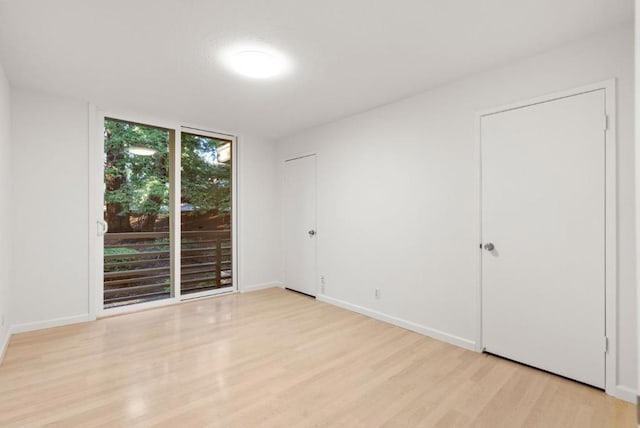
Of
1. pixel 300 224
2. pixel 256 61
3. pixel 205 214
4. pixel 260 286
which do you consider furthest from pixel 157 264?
pixel 256 61

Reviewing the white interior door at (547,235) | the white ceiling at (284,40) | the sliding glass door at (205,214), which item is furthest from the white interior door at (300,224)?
the white interior door at (547,235)

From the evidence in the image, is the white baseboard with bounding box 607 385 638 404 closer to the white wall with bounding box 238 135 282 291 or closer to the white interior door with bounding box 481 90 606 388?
the white interior door with bounding box 481 90 606 388

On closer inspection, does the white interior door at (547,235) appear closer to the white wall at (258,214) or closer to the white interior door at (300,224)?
the white interior door at (300,224)

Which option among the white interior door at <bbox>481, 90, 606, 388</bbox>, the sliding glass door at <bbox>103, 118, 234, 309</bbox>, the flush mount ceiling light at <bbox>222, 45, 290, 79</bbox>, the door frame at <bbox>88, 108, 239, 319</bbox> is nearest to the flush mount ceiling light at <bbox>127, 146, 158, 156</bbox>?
the sliding glass door at <bbox>103, 118, 234, 309</bbox>

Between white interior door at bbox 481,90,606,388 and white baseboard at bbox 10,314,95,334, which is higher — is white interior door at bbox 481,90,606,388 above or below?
above

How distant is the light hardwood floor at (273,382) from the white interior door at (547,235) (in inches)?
9.5

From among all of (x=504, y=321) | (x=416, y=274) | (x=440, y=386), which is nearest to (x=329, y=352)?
(x=440, y=386)

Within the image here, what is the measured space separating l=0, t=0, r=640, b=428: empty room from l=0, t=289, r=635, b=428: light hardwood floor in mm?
19

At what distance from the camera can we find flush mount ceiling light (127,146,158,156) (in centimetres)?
410

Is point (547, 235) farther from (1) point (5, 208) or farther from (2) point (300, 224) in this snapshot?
(1) point (5, 208)

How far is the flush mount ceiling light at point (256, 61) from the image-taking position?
93.4 inches

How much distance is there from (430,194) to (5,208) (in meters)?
4.00

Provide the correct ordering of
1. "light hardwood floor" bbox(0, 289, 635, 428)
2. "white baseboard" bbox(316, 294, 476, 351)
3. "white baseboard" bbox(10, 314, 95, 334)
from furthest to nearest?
"white baseboard" bbox(10, 314, 95, 334) < "white baseboard" bbox(316, 294, 476, 351) < "light hardwood floor" bbox(0, 289, 635, 428)

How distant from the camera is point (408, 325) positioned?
10.7 feet
